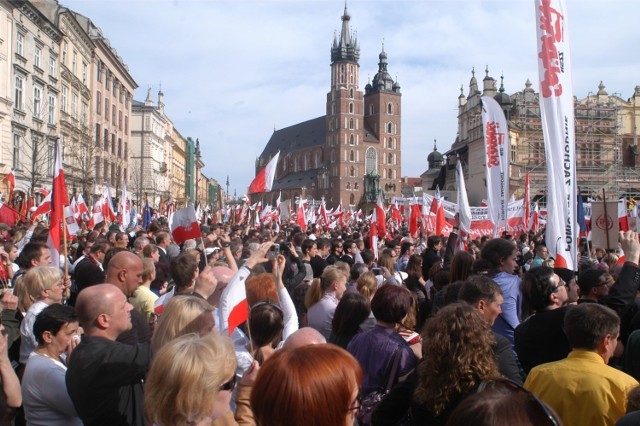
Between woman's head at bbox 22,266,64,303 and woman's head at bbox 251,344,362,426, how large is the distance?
4002 mm

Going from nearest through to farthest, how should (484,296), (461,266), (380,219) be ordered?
(484,296) < (461,266) < (380,219)

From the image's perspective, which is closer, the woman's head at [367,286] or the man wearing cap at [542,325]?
the man wearing cap at [542,325]

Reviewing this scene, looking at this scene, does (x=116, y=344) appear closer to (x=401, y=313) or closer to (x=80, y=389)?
(x=80, y=389)

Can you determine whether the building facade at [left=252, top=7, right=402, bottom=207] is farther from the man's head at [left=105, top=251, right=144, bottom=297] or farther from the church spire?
the man's head at [left=105, top=251, right=144, bottom=297]

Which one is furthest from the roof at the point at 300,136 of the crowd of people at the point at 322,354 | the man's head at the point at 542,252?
the crowd of people at the point at 322,354

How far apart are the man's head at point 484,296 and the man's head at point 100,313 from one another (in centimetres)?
240

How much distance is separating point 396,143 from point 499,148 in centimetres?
12355

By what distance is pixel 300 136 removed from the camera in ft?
510

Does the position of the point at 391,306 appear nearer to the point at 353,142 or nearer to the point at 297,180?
the point at 353,142

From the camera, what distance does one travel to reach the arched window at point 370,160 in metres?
131

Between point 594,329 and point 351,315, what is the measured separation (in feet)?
6.38

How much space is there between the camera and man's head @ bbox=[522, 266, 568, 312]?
4.77 metres

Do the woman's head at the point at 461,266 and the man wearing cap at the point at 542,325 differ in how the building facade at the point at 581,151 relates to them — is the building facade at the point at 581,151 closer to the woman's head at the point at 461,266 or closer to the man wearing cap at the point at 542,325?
the woman's head at the point at 461,266

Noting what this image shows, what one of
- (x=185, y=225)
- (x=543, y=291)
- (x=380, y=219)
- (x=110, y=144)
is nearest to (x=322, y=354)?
(x=543, y=291)
